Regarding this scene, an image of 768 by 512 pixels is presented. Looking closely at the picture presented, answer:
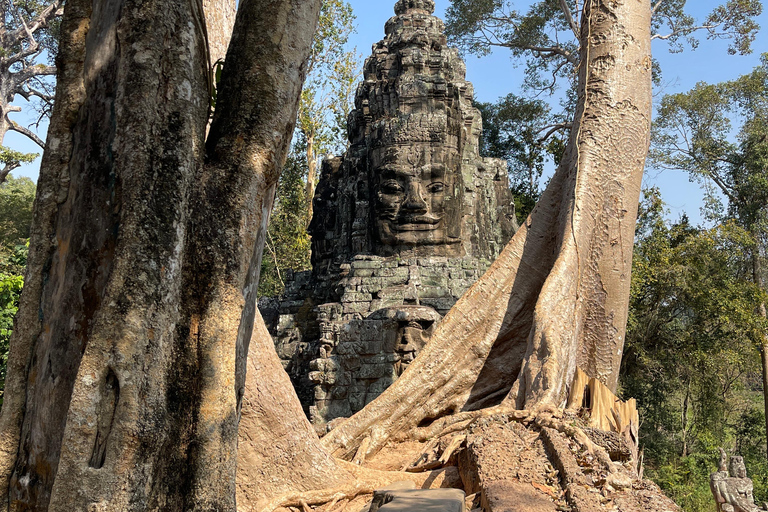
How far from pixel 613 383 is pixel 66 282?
2987 millimetres

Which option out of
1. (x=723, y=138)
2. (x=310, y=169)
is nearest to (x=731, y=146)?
(x=723, y=138)

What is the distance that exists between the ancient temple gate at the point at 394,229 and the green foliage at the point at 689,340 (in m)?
3.21

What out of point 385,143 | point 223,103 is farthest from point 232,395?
point 385,143

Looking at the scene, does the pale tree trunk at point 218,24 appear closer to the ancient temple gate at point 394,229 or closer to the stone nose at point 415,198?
the ancient temple gate at point 394,229

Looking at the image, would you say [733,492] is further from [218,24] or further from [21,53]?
[21,53]

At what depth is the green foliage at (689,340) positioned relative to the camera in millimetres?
12305

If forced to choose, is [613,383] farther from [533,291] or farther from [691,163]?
[691,163]

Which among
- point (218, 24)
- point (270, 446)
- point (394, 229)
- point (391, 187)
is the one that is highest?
point (391, 187)

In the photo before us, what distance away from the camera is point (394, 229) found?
10.2 meters

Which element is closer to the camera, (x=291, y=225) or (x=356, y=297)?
(x=356, y=297)

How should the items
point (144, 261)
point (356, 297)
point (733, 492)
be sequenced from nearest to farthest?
point (144, 261)
point (733, 492)
point (356, 297)

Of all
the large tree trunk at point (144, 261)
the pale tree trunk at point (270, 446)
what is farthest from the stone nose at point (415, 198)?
the large tree trunk at point (144, 261)

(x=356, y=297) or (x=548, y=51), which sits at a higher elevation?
(x=548, y=51)

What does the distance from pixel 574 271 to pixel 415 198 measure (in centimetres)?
627
